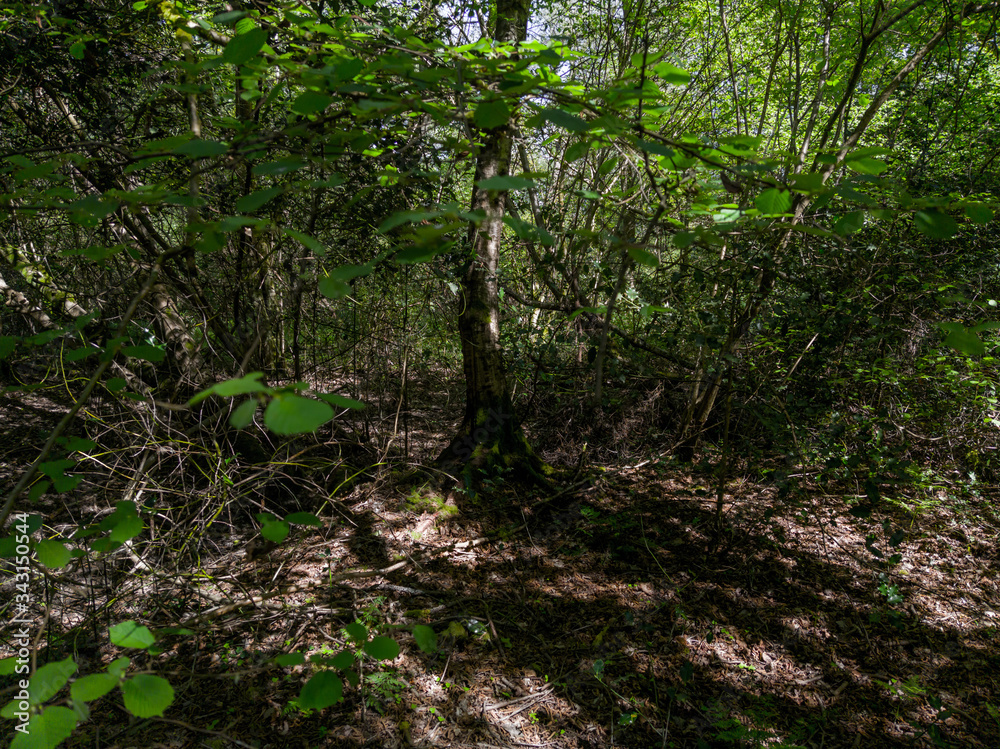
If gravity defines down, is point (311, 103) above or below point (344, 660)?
above

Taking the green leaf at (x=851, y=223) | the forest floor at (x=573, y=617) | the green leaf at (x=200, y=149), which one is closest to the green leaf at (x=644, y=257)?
the green leaf at (x=851, y=223)

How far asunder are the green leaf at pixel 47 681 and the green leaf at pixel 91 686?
0.09 ft

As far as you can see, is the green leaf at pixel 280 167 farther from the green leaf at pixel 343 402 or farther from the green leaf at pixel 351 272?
the green leaf at pixel 343 402

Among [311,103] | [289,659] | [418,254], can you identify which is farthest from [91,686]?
[311,103]

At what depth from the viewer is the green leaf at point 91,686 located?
2.86ft

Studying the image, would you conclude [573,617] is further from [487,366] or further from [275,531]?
[275,531]

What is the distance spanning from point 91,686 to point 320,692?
395 millimetres

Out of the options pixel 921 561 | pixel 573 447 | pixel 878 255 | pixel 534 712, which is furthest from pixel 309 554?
pixel 878 255

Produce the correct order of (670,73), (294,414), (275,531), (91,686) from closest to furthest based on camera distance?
(294,414), (91,686), (275,531), (670,73)

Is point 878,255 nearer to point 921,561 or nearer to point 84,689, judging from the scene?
point 921,561

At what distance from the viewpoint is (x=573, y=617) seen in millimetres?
2764

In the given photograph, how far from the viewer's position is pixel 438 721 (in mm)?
2154

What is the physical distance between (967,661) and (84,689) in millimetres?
3540

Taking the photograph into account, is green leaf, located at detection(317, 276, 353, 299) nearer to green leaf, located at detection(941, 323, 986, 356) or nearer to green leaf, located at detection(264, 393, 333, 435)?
green leaf, located at detection(264, 393, 333, 435)
